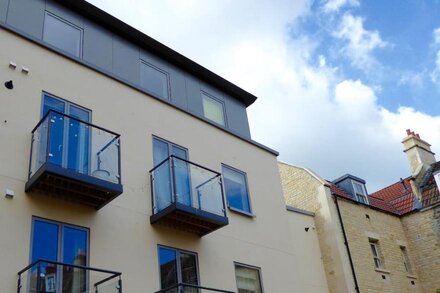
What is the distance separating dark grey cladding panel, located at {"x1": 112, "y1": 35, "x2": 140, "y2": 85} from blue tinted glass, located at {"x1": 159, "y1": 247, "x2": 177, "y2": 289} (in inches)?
170

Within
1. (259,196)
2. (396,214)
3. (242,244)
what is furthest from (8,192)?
(396,214)

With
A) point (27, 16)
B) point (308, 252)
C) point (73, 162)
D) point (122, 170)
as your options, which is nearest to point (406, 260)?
point (308, 252)

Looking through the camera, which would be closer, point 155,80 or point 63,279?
point 63,279

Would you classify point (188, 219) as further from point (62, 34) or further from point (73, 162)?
point (62, 34)

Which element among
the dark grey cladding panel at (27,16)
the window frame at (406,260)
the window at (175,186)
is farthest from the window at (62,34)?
the window frame at (406,260)

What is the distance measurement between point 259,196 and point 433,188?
9930 millimetres

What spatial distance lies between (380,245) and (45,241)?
1335 cm

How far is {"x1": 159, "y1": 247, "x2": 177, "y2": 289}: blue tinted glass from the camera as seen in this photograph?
36.6 feet

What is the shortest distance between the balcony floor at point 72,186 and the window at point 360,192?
12714mm

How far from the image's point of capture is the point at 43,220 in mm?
9633

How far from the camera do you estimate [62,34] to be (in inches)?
487

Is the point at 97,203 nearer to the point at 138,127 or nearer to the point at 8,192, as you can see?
the point at 8,192

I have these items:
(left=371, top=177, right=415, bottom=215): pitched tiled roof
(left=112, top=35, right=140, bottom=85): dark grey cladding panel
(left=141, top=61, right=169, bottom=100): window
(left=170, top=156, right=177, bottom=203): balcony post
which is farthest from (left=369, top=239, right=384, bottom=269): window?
(left=112, top=35, right=140, bottom=85): dark grey cladding panel

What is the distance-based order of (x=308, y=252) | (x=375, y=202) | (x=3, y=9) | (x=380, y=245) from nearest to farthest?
(x=3, y=9) → (x=308, y=252) → (x=380, y=245) → (x=375, y=202)
